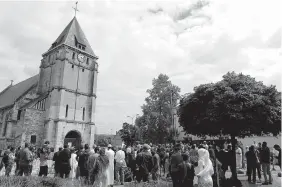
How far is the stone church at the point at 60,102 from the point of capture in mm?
32188

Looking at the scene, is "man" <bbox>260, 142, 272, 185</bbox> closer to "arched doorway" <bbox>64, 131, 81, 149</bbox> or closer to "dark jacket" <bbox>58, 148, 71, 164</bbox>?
"dark jacket" <bbox>58, 148, 71, 164</bbox>

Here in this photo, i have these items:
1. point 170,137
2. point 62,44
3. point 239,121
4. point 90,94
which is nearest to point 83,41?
point 62,44

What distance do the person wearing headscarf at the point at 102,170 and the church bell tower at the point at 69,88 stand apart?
2519 centimetres

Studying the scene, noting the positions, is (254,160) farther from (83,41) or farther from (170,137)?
(83,41)

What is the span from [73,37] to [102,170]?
33.4 meters

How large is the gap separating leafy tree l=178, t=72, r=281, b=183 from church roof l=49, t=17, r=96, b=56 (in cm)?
2933

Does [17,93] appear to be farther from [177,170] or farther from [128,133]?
[177,170]

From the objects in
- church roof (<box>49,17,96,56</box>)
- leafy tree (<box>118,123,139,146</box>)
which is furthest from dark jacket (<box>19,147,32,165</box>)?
leafy tree (<box>118,123,139,146</box>)

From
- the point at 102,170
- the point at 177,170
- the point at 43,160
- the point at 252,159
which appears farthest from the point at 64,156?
the point at 252,159

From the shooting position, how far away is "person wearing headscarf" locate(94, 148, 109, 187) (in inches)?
324

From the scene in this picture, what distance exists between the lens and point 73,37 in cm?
3791

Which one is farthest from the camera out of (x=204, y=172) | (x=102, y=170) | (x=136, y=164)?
(x=136, y=164)

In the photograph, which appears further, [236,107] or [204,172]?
[236,107]

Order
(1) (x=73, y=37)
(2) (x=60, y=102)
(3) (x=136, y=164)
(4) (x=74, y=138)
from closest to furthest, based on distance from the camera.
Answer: (3) (x=136, y=164) < (2) (x=60, y=102) < (4) (x=74, y=138) < (1) (x=73, y=37)
